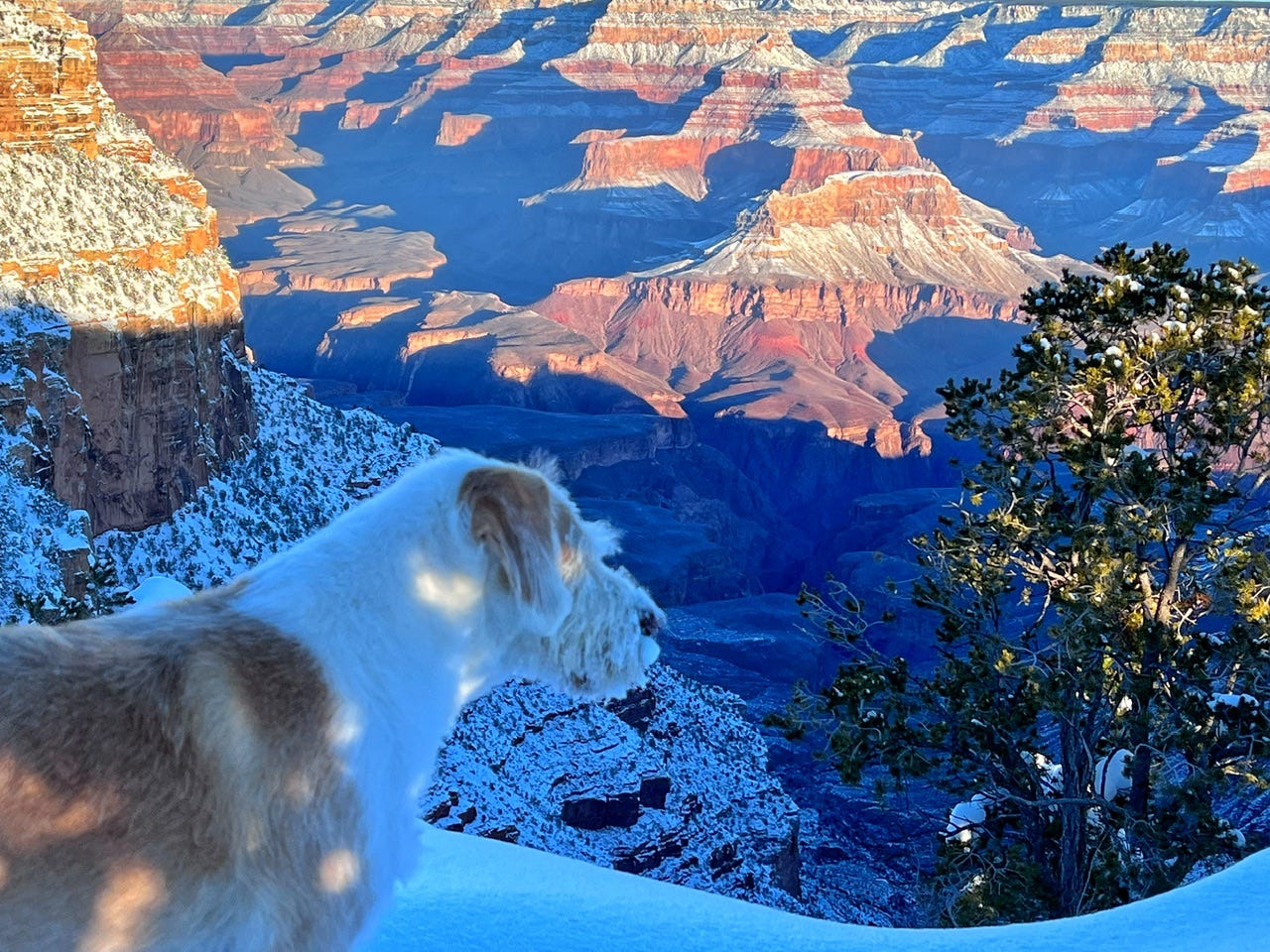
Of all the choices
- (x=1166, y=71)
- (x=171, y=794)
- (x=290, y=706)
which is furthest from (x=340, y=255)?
(x=171, y=794)

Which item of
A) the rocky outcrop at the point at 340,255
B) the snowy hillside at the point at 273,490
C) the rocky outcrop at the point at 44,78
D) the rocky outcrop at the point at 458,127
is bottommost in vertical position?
the rocky outcrop at the point at 340,255

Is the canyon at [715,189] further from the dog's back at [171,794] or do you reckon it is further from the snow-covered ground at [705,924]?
the dog's back at [171,794]

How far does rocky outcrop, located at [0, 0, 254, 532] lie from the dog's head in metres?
21.2

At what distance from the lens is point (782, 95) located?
157625 mm

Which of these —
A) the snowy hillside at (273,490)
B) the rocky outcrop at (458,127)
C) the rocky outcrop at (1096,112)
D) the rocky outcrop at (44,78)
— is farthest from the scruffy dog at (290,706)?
the rocky outcrop at (458,127)

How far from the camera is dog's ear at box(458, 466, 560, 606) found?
2.99 meters

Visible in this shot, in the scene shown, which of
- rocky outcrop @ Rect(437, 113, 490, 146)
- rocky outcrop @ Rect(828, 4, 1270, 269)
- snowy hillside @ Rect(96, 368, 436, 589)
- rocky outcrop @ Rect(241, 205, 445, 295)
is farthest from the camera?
rocky outcrop @ Rect(437, 113, 490, 146)

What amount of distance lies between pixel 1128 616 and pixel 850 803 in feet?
96.6

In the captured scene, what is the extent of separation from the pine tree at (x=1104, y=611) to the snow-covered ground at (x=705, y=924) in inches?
167

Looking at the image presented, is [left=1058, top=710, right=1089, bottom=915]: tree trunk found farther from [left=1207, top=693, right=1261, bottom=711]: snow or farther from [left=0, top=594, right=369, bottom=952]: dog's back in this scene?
[left=0, top=594, right=369, bottom=952]: dog's back

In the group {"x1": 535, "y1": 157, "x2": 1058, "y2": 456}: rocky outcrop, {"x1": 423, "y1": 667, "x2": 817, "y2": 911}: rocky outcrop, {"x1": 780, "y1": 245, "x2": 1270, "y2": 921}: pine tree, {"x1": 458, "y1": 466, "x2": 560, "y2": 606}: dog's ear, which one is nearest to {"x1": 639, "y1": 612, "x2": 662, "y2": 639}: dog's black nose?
{"x1": 458, "y1": 466, "x2": 560, "y2": 606}: dog's ear

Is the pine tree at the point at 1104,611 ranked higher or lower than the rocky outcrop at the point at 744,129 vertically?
higher

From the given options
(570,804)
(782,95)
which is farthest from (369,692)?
(782,95)

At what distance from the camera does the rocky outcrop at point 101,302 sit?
23203mm
